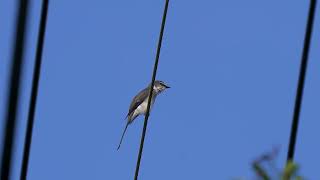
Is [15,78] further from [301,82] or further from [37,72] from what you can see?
[301,82]

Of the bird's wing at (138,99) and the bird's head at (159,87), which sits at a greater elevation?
the bird's head at (159,87)

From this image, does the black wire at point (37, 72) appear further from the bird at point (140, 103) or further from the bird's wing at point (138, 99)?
the bird's wing at point (138, 99)

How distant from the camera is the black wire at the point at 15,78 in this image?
5.00 feet

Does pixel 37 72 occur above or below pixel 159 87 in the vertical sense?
above

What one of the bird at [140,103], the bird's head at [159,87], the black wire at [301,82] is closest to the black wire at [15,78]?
the black wire at [301,82]

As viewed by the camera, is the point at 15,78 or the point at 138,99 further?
the point at 138,99

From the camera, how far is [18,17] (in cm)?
152

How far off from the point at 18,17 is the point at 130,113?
16629 millimetres

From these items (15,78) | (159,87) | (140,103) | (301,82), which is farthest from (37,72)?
(159,87)

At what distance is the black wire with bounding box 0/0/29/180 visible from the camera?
152cm

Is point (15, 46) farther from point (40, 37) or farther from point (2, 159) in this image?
point (40, 37)

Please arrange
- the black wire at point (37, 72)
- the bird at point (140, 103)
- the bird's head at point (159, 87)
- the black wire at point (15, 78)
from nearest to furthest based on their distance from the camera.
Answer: the black wire at point (15, 78) < the black wire at point (37, 72) < the bird at point (140, 103) < the bird's head at point (159, 87)

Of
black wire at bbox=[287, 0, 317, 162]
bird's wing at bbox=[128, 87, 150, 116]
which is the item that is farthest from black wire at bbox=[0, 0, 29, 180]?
bird's wing at bbox=[128, 87, 150, 116]

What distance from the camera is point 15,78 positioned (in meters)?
1.57
